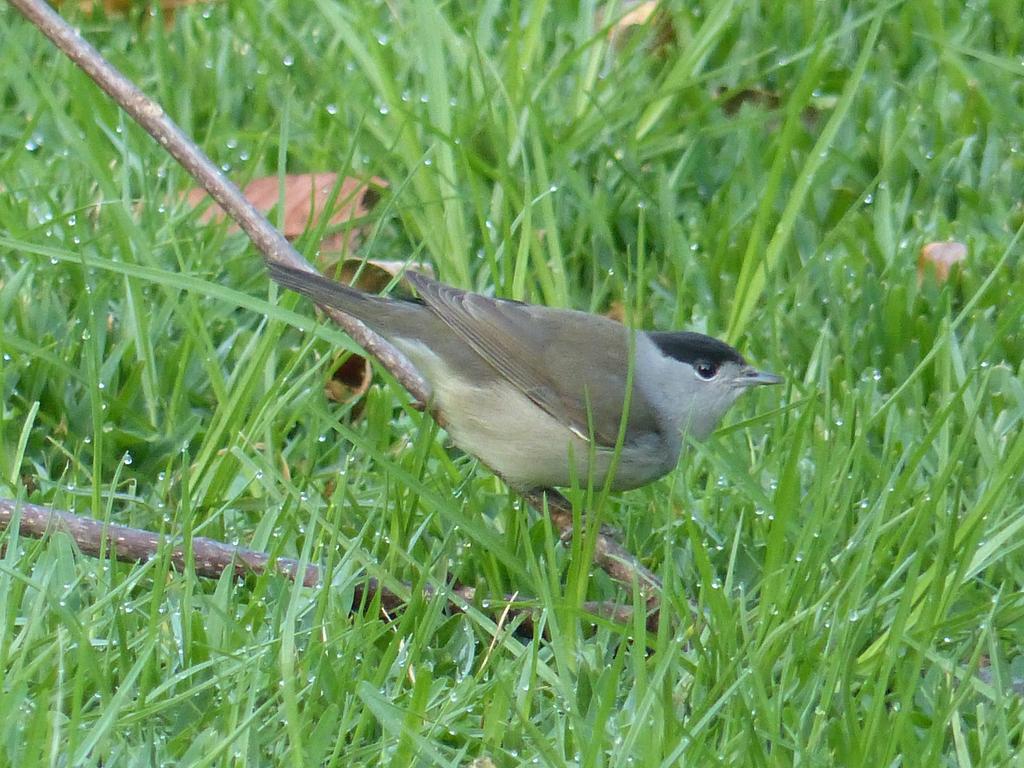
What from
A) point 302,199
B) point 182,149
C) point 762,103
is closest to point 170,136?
point 182,149

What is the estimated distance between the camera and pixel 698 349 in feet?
13.9

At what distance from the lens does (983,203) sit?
5391 mm

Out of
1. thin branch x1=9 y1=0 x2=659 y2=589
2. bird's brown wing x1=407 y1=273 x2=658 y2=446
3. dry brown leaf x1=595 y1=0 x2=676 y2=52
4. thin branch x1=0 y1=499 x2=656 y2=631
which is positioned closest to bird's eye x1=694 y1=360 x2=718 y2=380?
bird's brown wing x1=407 y1=273 x2=658 y2=446

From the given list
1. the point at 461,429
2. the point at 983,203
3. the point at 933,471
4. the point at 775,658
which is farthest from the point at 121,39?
the point at 775,658

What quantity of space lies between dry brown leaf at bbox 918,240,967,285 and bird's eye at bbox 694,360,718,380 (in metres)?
1.12

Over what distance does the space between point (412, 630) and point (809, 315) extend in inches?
79.0

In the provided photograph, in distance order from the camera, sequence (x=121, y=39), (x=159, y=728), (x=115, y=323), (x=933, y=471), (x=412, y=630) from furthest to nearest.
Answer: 1. (x=121, y=39)
2. (x=115, y=323)
3. (x=933, y=471)
4. (x=412, y=630)
5. (x=159, y=728)

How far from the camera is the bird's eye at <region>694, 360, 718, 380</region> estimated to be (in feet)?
14.0

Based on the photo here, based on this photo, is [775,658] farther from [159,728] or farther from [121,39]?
[121,39]

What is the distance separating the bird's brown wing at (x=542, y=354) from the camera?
4.34 meters

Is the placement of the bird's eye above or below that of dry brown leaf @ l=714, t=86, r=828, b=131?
below

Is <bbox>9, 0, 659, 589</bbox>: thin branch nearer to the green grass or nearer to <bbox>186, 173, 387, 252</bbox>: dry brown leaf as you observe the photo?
the green grass

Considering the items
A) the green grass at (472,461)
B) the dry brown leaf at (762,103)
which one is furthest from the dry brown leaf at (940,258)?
the dry brown leaf at (762,103)

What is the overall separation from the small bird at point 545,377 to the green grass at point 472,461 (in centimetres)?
13
